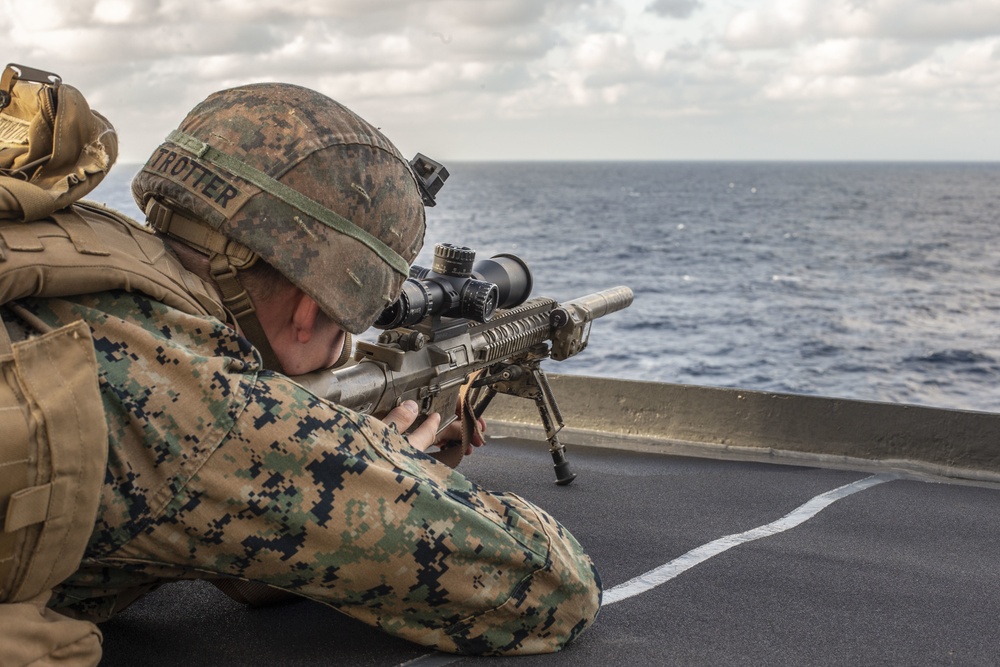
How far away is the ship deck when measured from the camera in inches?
121

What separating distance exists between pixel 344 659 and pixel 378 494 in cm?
74

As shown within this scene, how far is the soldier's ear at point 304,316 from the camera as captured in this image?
2799mm

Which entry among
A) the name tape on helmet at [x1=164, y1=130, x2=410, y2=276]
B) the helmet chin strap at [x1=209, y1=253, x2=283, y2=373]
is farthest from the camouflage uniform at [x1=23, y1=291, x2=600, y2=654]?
the name tape on helmet at [x1=164, y1=130, x2=410, y2=276]

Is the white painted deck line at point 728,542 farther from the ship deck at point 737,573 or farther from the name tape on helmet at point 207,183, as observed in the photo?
the name tape on helmet at point 207,183

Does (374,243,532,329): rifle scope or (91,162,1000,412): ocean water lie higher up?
(374,243,532,329): rifle scope

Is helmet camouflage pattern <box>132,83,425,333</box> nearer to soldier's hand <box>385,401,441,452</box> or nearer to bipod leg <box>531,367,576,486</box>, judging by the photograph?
soldier's hand <box>385,401,441,452</box>

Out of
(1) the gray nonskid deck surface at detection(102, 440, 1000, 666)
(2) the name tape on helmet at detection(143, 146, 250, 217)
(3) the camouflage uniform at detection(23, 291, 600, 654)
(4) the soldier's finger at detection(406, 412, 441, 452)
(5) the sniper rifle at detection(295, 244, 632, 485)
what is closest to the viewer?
(3) the camouflage uniform at detection(23, 291, 600, 654)

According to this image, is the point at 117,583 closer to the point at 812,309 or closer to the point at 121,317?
the point at 121,317

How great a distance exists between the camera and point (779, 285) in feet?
140

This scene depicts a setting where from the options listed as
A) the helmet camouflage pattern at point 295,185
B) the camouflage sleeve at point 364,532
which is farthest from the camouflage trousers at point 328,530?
the helmet camouflage pattern at point 295,185

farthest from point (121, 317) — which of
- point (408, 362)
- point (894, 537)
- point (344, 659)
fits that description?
point (894, 537)

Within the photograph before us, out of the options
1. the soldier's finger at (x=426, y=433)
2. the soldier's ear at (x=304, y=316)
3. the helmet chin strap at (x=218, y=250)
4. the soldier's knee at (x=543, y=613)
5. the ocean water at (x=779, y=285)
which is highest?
the helmet chin strap at (x=218, y=250)

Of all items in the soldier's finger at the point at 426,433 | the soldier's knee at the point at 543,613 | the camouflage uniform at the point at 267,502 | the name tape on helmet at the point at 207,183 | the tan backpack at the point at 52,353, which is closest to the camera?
the tan backpack at the point at 52,353

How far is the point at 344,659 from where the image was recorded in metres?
2.91
